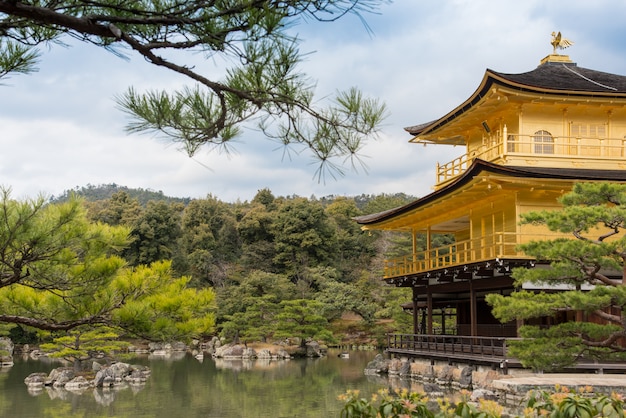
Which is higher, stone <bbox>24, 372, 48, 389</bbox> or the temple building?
the temple building

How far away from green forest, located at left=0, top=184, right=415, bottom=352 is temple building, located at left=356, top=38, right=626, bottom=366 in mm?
6715

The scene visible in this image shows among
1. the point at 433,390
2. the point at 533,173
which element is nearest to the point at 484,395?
the point at 433,390

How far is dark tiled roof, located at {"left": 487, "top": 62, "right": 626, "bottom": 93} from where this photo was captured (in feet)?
44.7

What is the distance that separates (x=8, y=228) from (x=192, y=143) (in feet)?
4.74

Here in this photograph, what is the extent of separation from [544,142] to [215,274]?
19.8m

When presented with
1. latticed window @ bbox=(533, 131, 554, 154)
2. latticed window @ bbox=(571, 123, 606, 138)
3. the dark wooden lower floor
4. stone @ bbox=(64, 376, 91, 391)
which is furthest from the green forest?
latticed window @ bbox=(571, 123, 606, 138)

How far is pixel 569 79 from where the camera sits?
14.5 meters

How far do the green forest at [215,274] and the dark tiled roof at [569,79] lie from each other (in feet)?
30.0

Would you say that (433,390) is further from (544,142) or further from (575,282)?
(544,142)

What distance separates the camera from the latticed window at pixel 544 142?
1384cm

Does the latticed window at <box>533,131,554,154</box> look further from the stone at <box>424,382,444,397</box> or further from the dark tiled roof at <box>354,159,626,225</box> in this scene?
the stone at <box>424,382,444,397</box>

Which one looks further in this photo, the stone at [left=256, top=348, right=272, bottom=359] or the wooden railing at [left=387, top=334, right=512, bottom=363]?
the stone at [left=256, top=348, right=272, bottom=359]

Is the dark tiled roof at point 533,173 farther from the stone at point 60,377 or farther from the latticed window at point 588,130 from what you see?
the stone at point 60,377

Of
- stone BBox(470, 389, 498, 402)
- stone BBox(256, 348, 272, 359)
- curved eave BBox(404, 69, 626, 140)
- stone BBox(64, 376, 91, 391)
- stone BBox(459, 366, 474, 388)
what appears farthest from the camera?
stone BBox(256, 348, 272, 359)
